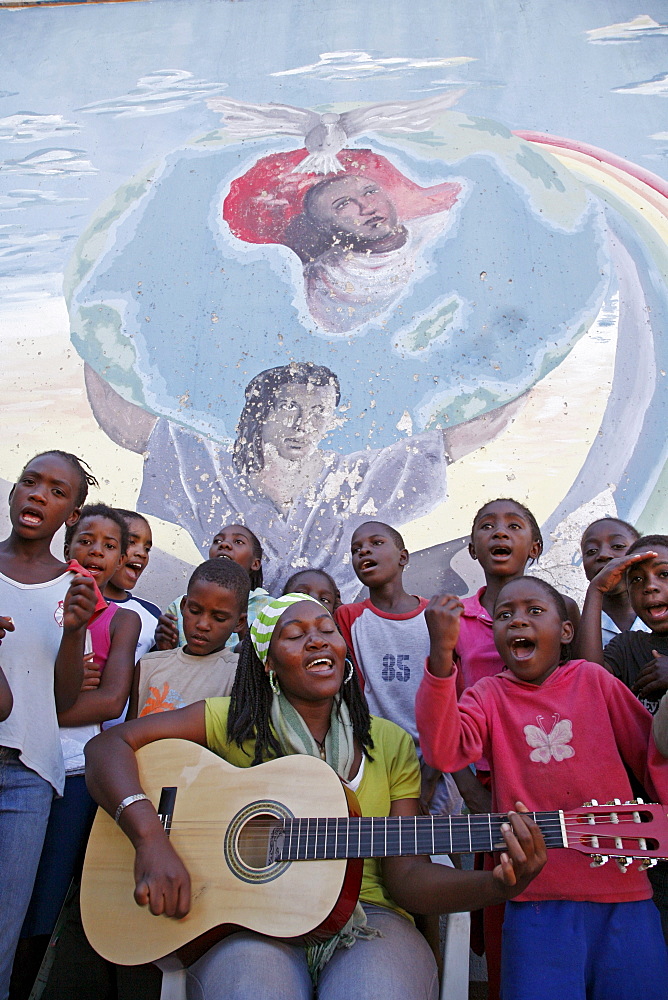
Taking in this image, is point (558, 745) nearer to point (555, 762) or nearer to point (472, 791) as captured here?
point (555, 762)

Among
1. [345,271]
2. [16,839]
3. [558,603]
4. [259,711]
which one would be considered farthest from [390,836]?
[345,271]

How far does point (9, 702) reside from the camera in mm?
1860

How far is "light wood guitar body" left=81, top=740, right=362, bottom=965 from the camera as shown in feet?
5.46

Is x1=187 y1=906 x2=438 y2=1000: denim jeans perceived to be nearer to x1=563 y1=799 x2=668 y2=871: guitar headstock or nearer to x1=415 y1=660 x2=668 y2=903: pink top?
x1=415 y1=660 x2=668 y2=903: pink top

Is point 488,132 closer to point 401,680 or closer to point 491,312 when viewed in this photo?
point 491,312

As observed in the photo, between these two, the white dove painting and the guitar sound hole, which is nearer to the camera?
the guitar sound hole

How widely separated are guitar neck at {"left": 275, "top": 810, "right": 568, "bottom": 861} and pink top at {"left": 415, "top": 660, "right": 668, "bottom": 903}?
16cm

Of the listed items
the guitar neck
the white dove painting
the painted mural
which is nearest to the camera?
the guitar neck

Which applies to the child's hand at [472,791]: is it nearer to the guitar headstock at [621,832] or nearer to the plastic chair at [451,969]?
the plastic chair at [451,969]

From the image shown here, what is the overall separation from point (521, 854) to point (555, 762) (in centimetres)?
35

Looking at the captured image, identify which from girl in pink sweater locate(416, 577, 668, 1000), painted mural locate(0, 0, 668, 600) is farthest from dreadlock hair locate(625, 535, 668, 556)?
painted mural locate(0, 0, 668, 600)

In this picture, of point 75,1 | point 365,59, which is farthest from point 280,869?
point 75,1

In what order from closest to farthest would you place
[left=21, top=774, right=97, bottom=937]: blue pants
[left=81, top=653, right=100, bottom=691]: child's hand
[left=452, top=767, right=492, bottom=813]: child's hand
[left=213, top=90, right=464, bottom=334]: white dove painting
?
1. [left=21, top=774, right=97, bottom=937]: blue pants
2. [left=452, top=767, right=492, bottom=813]: child's hand
3. [left=81, top=653, right=100, bottom=691]: child's hand
4. [left=213, top=90, right=464, bottom=334]: white dove painting

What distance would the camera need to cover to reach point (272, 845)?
1.74 meters
